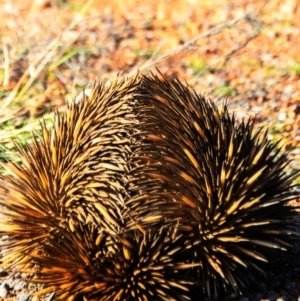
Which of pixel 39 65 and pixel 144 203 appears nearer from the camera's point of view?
pixel 144 203

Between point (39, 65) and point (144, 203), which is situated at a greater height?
point (39, 65)

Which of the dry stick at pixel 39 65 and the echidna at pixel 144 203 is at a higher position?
the dry stick at pixel 39 65

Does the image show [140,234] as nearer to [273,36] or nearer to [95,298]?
[95,298]

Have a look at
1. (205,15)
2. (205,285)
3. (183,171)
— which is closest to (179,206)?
(183,171)

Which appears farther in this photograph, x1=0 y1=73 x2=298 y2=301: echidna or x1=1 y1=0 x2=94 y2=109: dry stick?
x1=1 y1=0 x2=94 y2=109: dry stick

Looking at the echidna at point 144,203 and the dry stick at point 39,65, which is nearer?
the echidna at point 144,203

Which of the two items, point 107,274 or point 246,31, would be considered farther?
point 246,31

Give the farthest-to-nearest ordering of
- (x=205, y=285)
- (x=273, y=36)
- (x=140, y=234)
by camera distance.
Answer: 1. (x=273, y=36)
2. (x=205, y=285)
3. (x=140, y=234)

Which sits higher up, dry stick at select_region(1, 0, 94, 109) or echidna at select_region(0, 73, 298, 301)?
dry stick at select_region(1, 0, 94, 109)
